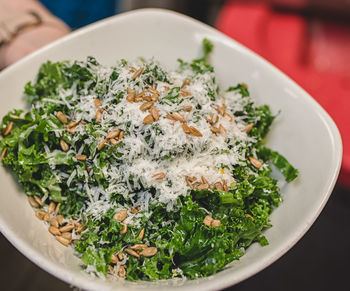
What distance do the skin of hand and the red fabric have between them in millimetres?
1808

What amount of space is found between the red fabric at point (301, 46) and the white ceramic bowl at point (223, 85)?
1492 millimetres

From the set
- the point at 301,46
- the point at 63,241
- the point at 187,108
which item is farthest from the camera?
the point at 301,46

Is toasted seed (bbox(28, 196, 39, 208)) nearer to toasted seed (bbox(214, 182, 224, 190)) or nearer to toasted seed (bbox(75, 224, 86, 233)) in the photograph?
toasted seed (bbox(75, 224, 86, 233))

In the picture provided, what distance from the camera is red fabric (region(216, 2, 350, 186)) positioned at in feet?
11.9

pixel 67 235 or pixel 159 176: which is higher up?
pixel 159 176

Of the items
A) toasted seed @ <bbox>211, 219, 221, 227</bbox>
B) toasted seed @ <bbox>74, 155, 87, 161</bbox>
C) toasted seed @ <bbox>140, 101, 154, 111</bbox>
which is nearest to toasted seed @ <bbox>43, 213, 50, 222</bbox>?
toasted seed @ <bbox>74, 155, 87, 161</bbox>

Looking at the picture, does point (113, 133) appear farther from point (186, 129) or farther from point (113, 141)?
point (186, 129)

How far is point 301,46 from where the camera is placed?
159 inches

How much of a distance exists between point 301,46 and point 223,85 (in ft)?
7.05

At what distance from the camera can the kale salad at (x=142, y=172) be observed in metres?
1.58

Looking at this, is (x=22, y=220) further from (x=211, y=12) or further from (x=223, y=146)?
(x=211, y=12)

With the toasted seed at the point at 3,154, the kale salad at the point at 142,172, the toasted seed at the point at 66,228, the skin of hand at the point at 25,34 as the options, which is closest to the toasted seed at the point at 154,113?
the kale salad at the point at 142,172

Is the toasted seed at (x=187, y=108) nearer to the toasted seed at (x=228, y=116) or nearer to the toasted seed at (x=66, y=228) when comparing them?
the toasted seed at (x=228, y=116)

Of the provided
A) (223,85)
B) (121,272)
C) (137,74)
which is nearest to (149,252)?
(121,272)
